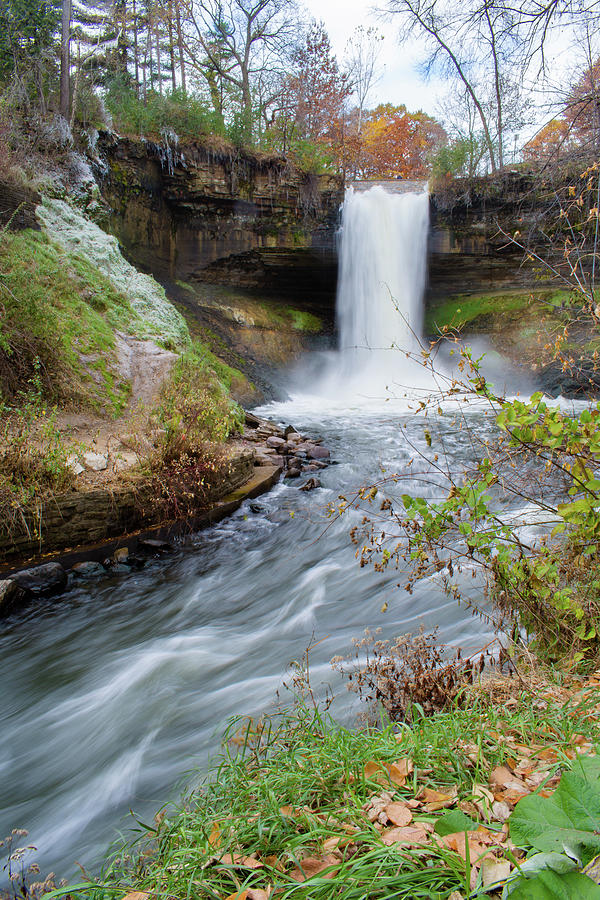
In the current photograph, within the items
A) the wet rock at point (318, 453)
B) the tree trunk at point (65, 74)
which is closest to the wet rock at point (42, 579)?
the wet rock at point (318, 453)

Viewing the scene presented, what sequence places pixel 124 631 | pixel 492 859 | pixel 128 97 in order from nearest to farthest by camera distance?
pixel 492 859 < pixel 124 631 < pixel 128 97

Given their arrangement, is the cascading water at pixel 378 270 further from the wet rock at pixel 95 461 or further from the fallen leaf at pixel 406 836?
the fallen leaf at pixel 406 836

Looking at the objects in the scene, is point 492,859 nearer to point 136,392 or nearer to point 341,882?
point 341,882

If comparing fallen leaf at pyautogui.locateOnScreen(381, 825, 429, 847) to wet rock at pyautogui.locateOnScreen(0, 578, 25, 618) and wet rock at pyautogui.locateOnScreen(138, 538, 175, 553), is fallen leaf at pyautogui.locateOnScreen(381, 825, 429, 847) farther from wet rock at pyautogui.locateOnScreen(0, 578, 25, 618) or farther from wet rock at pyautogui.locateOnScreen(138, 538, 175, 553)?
wet rock at pyautogui.locateOnScreen(138, 538, 175, 553)

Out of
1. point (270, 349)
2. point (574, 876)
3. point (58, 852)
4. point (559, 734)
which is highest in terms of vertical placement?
point (270, 349)

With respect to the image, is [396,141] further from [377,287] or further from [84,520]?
[84,520]

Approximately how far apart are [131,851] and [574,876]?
1.86 meters

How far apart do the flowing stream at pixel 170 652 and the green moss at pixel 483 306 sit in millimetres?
12240

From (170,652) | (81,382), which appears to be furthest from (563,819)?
(81,382)

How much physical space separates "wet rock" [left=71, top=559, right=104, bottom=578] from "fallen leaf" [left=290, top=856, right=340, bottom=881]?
13.8 feet

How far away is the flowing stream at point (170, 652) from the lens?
9.25ft

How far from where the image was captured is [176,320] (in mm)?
10312

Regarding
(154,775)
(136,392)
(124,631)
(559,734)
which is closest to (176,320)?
(136,392)

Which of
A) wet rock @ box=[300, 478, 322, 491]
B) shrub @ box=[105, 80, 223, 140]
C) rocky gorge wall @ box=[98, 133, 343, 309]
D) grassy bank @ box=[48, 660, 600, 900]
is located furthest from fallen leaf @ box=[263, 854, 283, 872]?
shrub @ box=[105, 80, 223, 140]
